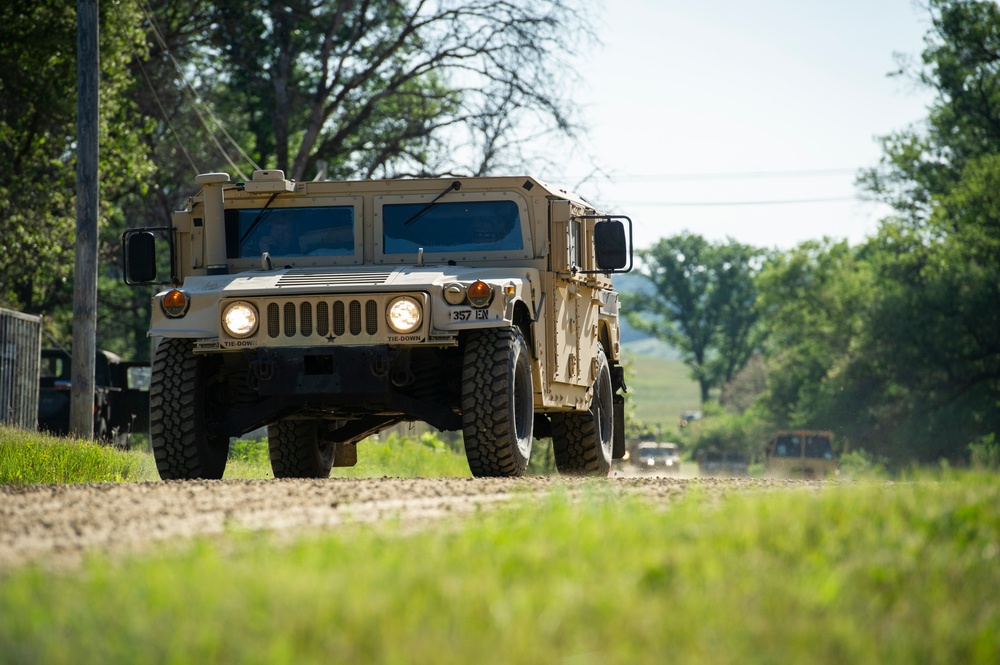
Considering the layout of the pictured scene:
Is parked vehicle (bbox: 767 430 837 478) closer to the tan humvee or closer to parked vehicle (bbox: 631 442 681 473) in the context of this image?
parked vehicle (bbox: 631 442 681 473)

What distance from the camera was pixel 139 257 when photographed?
11945 millimetres

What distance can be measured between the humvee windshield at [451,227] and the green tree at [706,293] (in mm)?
105008

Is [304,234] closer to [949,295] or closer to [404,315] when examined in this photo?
[404,315]

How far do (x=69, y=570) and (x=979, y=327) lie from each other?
1633 inches

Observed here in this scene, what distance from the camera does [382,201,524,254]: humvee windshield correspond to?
11641mm

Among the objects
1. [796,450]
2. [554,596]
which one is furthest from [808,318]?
[554,596]

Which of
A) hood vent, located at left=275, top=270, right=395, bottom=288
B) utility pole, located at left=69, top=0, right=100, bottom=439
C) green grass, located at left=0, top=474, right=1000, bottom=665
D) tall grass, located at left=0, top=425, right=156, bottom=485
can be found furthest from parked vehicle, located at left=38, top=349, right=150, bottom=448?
green grass, located at left=0, top=474, right=1000, bottom=665

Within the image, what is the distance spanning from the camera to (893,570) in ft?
16.4

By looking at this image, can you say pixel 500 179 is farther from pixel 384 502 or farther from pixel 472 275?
pixel 384 502

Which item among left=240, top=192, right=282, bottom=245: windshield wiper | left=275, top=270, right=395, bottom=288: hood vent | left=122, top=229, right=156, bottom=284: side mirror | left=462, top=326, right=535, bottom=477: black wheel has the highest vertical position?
left=240, top=192, right=282, bottom=245: windshield wiper

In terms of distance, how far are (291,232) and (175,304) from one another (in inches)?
63.9

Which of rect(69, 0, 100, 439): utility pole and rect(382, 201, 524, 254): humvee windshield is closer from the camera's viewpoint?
rect(382, 201, 524, 254): humvee windshield

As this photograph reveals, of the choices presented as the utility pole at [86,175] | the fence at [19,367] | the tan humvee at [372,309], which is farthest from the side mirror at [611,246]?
the fence at [19,367]

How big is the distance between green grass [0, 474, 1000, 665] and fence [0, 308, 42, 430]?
1593cm
